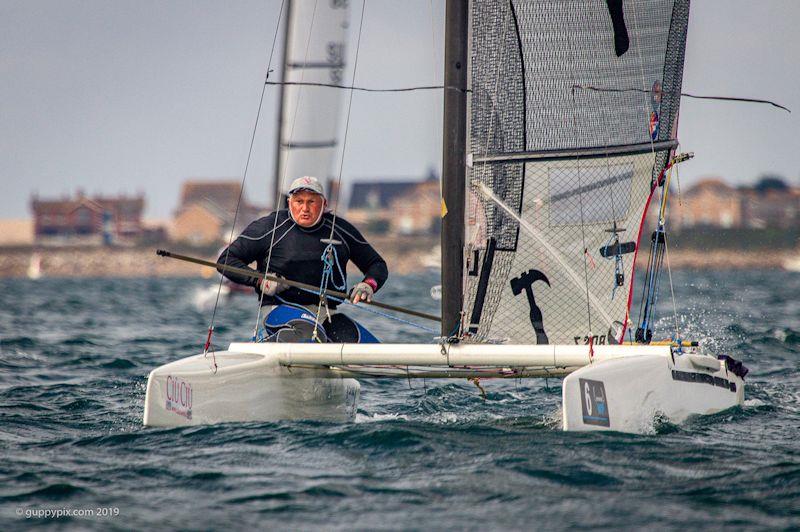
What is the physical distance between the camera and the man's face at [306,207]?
6.11 meters

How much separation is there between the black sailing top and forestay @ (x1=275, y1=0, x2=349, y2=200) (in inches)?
390

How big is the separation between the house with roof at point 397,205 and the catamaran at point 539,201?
255 ft

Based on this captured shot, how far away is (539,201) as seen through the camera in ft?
20.3

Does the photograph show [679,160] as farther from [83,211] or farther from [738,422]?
[83,211]

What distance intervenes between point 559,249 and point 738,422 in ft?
4.56

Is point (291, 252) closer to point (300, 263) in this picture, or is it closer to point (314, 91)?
point (300, 263)

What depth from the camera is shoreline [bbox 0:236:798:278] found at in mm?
76812

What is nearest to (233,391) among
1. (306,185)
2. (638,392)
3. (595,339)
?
(306,185)

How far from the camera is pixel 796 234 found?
75.1 metres

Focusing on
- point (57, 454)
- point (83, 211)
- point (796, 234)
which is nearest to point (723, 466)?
point (57, 454)

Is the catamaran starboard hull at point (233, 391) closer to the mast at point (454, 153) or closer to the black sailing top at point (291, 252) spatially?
the black sailing top at point (291, 252)

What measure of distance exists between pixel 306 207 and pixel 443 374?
122cm

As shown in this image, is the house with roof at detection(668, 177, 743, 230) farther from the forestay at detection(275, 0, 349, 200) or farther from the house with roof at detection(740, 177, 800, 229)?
the forestay at detection(275, 0, 349, 200)

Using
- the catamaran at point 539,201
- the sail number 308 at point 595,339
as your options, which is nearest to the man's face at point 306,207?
the catamaran at point 539,201
